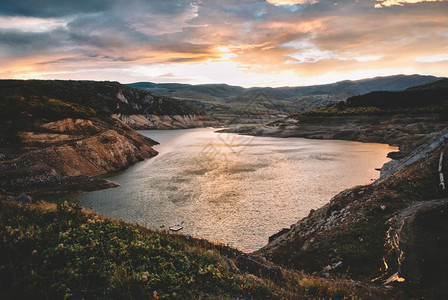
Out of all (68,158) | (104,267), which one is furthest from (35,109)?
(104,267)

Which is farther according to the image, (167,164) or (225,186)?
(167,164)

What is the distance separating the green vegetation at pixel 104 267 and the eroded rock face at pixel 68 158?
93.2 ft

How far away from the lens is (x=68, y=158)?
41.2m

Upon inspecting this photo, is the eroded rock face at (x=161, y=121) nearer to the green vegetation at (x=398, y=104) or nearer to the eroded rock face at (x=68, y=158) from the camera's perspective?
the green vegetation at (x=398, y=104)

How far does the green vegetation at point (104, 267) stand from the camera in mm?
5883

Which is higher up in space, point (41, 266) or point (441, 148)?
point (441, 148)

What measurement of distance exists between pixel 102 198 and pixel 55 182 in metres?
8.94

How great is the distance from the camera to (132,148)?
58.2 m

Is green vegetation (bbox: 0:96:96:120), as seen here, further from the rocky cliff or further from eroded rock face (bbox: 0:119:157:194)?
the rocky cliff

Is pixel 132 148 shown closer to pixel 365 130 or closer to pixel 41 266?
pixel 41 266

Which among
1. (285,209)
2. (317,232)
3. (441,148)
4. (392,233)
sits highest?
(441,148)

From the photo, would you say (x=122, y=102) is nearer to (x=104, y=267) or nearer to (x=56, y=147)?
(x=56, y=147)

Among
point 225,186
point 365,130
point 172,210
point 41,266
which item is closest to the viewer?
point 41,266

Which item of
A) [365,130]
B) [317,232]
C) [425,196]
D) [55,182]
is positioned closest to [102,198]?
[55,182]
